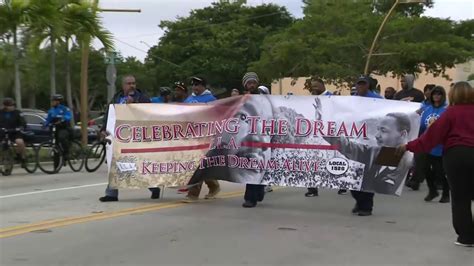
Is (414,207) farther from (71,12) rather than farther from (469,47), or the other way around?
(469,47)

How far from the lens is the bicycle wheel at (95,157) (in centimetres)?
1595

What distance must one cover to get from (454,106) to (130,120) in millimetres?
4746

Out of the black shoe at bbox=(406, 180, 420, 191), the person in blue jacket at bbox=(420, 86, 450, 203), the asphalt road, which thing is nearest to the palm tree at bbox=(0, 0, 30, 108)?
the asphalt road

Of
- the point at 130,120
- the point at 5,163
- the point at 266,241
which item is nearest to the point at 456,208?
the point at 266,241

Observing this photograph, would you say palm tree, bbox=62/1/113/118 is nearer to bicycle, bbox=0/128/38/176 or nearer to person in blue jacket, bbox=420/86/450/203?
bicycle, bbox=0/128/38/176

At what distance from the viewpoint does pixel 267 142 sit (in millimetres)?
9461

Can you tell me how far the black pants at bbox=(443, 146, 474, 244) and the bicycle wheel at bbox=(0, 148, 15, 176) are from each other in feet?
33.4

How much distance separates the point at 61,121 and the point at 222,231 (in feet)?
28.7

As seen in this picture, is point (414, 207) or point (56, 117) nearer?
point (414, 207)

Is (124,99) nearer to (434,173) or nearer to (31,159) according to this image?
(434,173)

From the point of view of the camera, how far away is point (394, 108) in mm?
8852

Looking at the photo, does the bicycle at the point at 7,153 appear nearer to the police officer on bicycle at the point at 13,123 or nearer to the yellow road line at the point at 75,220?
the police officer on bicycle at the point at 13,123

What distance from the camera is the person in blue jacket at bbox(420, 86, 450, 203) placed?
10.8m

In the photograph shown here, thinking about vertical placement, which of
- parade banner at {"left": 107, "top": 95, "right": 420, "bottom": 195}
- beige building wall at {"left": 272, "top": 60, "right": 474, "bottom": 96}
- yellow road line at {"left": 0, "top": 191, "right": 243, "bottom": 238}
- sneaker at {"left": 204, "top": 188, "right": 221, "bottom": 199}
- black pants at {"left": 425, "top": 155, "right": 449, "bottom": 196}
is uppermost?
beige building wall at {"left": 272, "top": 60, "right": 474, "bottom": 96}
